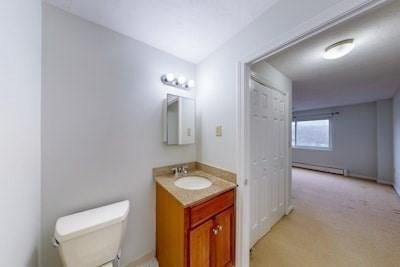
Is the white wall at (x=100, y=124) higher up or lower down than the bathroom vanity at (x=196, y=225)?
higher up

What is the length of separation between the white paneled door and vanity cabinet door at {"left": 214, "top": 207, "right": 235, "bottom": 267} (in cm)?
46

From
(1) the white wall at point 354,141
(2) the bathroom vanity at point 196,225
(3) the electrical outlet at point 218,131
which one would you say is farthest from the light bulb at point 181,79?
(1) the white wall at point 354,141

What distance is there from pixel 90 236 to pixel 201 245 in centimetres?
78

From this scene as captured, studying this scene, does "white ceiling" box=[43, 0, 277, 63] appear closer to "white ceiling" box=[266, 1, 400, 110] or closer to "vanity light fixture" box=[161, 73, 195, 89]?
"vanity light fixture" box=[161, 73, 195, 89]

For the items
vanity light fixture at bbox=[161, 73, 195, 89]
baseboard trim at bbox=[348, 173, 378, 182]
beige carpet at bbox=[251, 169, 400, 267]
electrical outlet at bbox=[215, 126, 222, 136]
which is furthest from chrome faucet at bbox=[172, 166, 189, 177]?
baseboard trim at bbox=[348, 173, 378, 182]

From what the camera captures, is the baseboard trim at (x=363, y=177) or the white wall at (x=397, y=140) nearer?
the white wall at (x=397, y=140)

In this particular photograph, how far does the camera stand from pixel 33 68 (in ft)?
3.06

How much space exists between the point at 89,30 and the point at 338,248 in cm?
340

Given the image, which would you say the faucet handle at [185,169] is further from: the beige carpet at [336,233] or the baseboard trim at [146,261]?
the beige carpet at [336,233]

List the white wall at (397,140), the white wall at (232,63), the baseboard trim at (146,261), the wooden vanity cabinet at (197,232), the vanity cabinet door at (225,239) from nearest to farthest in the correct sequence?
the white wall at (232,63), the wooden vanity cabinet at (197,232), the vanity cabinet door at (225,239), the baseboard trim at (146,261), the white wall at (397,140)

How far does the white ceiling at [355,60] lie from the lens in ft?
4.18

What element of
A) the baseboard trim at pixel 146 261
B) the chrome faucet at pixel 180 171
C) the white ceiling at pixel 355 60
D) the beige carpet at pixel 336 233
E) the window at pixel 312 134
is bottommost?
the beige carpet at pixel 336 233

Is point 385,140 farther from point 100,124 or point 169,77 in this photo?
point 100,124

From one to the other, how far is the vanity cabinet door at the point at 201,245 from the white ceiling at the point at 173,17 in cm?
167
